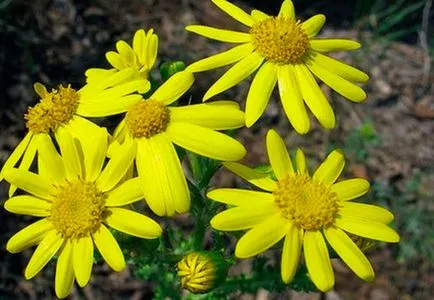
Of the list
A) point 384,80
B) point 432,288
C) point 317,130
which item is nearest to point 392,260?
point 432,288

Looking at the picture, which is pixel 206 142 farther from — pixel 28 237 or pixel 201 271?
pixel 28 237

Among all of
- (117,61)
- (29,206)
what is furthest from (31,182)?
(117,61)

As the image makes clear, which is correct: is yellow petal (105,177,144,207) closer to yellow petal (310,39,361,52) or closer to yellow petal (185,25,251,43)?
yellow petal (185,25,251,43)

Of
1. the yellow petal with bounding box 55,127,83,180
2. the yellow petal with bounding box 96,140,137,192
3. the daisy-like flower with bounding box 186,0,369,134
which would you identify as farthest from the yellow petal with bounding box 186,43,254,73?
the yellow petal with bounding box 55,127,83,180

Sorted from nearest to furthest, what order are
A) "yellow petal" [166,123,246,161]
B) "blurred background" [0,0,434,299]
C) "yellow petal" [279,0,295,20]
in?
1. "yellow petal" [166,123,246,161]
2. "yellow petal" [279,0,295,20]
3. "blurred background" [0,0,434,299]

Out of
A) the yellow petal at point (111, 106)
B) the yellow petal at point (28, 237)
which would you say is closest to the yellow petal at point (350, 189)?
the yellow petal at point (111, 106)

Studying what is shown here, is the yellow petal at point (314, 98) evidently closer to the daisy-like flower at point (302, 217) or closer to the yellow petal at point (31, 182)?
the daisy-like flower at point (302, 217)
